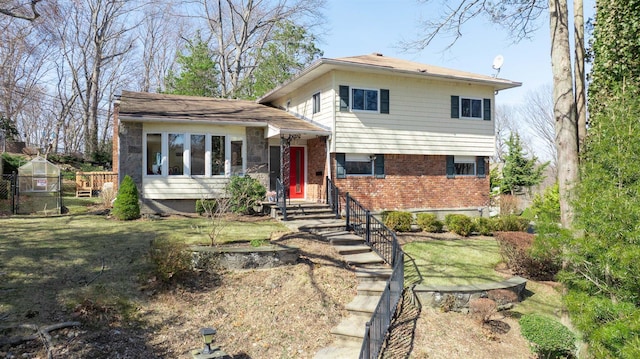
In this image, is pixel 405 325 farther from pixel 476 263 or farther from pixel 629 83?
pixel 629 83

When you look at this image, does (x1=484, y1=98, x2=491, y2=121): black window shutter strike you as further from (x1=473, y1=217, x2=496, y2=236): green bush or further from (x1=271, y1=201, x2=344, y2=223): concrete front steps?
(x1=271, y1=201, x2=344, y2=223): concrete front steps

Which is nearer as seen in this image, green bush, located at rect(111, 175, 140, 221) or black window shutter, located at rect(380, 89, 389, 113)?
green bush, located at rect(111, 175, 140, 221)

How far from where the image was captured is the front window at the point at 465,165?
50.7 feet

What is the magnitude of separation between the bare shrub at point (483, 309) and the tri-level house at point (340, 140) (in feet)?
21.7

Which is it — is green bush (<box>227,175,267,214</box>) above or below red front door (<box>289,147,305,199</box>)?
below

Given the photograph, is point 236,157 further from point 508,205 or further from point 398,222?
point 508,205

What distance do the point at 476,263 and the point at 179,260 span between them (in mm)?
7091

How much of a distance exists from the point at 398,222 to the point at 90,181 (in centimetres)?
1729

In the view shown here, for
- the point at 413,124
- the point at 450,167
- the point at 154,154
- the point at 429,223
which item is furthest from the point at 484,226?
the point at 154,154

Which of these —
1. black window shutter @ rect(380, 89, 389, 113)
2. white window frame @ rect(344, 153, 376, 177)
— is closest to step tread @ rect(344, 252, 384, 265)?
white window frame @ rect(344, 153, 376, 177)

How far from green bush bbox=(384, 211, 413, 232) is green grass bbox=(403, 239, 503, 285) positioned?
1.12m

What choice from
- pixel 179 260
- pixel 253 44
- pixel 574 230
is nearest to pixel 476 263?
pixel 574 230

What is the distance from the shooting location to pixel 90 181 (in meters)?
21.0

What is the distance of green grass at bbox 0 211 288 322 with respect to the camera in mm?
6074
